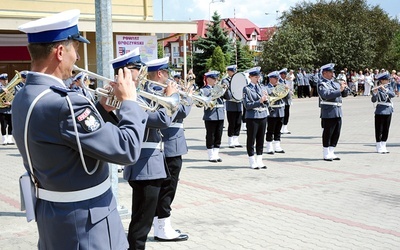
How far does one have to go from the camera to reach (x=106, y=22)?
659 centimetres

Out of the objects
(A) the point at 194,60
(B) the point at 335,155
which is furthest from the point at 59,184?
(A) the point at 194,60

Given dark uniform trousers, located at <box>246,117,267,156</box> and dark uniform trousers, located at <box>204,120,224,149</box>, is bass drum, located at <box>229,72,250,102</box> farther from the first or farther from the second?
dark uniform trousers, located at <box>246,117,267,156</box>

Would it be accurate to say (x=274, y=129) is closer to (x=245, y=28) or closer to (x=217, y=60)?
(x=217, y=60)

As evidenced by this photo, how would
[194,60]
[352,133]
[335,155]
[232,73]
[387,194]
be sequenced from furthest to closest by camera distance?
[194,60] < [352,133] < [232,73] < [335,155] < [387,194]

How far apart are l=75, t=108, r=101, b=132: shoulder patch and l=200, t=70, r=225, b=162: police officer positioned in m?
9.08

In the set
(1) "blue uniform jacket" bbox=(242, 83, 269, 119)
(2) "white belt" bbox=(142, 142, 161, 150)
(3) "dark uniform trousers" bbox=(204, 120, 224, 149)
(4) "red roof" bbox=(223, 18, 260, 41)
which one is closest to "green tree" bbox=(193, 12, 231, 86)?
(3) "dark uniform trousers" bbox=(204, 120, 224, 149)

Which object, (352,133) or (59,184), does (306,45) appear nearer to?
(352,133)

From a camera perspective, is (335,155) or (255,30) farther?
(255,30)

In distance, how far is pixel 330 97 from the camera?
11.1 m

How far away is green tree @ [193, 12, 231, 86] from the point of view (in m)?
53.8

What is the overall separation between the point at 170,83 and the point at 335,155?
7986mm

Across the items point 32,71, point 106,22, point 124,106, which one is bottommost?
point 124,106

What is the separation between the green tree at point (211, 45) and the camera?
5378cm

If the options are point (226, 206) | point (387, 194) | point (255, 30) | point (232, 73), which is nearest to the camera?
Result: point (226, 206)
